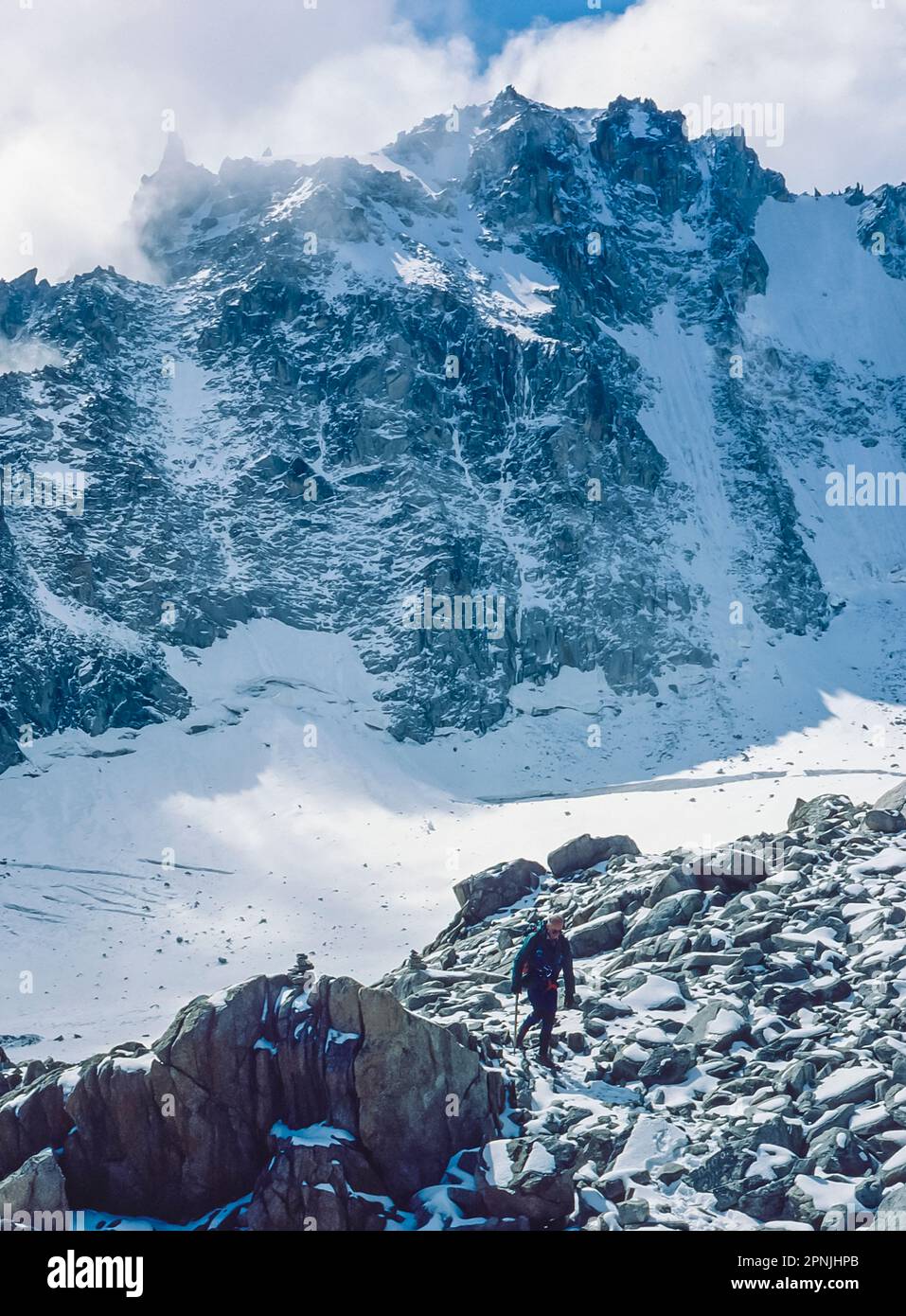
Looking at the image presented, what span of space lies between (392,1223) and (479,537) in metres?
84.7

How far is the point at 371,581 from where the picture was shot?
92.8m

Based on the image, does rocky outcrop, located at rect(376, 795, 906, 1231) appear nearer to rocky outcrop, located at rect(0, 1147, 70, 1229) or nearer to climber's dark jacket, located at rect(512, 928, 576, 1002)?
climber's dark jacket, located at rect(512, 928, 576, 1002)

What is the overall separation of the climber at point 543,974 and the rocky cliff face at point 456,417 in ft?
205

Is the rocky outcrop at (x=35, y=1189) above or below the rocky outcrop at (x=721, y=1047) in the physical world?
below

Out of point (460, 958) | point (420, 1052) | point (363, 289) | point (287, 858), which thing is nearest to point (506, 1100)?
point (420, 1052)

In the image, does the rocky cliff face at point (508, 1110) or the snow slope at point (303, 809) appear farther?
the snow slope at point (303, 809)

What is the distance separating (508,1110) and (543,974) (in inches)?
81.3

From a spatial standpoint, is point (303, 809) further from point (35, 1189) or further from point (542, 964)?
point (35, 1189)

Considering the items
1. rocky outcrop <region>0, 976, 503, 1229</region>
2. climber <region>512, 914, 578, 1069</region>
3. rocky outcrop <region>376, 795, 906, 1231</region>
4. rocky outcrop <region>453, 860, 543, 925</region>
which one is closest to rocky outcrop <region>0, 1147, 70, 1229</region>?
rocky outcrop <region>0, 976, 503, 1229</region>

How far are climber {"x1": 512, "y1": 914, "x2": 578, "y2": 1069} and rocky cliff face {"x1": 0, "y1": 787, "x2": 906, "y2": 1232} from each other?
488 millimetres

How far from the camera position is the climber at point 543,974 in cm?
1673

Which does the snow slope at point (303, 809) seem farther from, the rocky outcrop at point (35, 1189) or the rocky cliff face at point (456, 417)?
the rocky outcrop at point (35, 1189)

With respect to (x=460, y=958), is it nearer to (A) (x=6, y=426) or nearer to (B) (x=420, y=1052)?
(B) (x=420, y=1052)

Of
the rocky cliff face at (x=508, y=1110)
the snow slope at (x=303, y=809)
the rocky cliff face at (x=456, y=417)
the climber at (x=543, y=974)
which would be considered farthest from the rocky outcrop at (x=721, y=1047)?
the rocky cliff face at (x=456, y=417)
